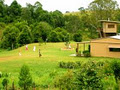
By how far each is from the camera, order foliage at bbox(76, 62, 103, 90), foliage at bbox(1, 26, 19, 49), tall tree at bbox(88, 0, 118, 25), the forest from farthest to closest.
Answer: tall tree at bbox(88, 0, 118, 25), the forest, foliage at bbox(1, 26, 19, 49), foliage at bbox(76, 62, 103, 90)

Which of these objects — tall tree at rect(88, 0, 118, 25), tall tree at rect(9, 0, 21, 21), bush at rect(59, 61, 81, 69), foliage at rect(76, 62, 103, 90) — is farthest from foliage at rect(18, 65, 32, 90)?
tall tree at rect(9, 0, 21, 21)

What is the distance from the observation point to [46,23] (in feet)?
163

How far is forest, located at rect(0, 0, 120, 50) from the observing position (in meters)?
44.3

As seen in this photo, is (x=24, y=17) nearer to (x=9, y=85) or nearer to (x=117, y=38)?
(x=117, y=38)

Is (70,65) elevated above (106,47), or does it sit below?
below

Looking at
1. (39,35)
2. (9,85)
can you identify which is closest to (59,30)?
(39,35)

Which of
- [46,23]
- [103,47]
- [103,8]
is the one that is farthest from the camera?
[103,8]

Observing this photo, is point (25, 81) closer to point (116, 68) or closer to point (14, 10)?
point (116, 68)

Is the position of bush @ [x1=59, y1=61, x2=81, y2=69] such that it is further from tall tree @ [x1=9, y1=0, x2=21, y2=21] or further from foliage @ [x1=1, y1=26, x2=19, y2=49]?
tall tree @ [x1=9, y1=0, x2=21, y2=21]

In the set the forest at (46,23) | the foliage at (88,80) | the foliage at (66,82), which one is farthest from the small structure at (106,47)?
the foliage at (88,80)

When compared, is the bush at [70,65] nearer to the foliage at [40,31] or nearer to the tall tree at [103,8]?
the foliage at [40,31]

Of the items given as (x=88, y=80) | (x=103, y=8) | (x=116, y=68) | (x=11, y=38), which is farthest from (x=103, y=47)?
(x=103, y=8)

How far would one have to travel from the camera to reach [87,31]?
59.5 meters

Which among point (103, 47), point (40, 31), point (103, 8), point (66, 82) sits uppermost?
point (103, 8)
